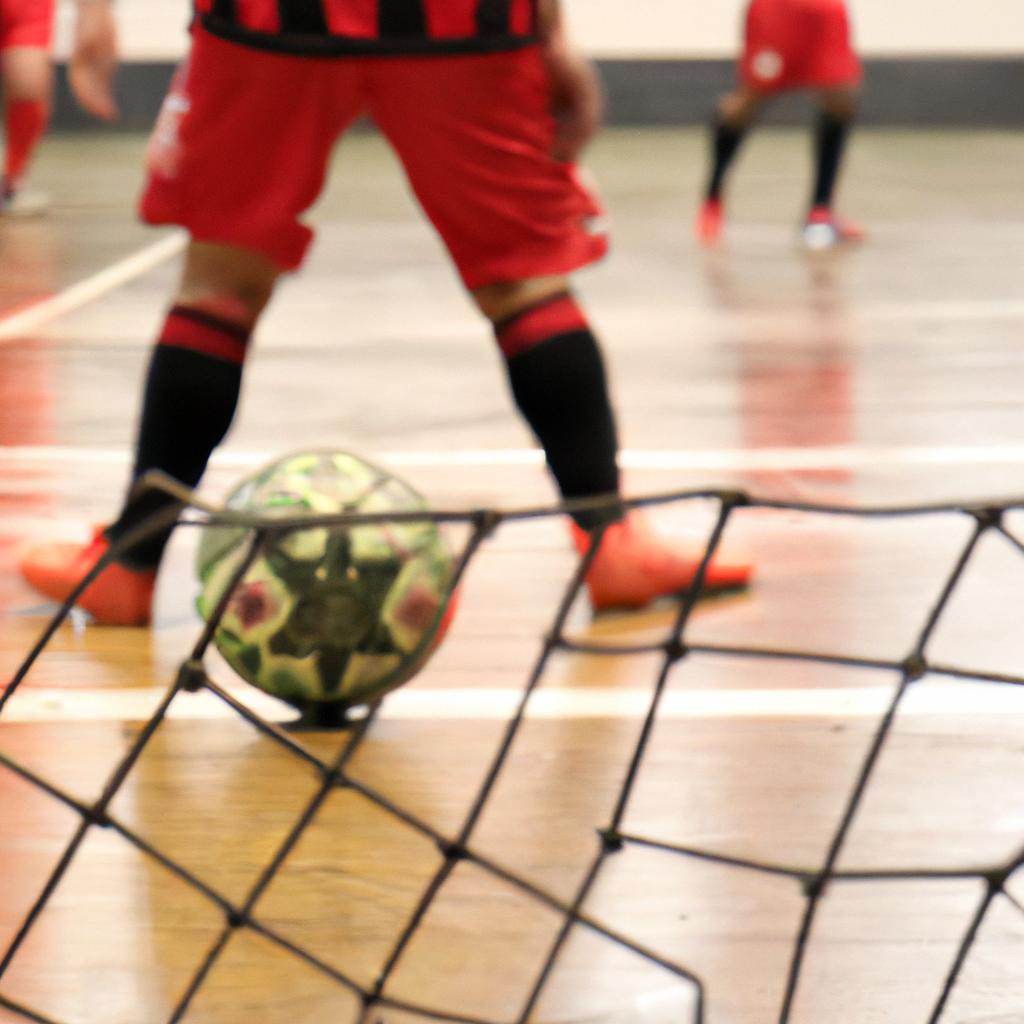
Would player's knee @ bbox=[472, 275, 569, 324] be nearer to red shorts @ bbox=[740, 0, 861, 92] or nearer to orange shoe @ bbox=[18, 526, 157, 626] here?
orange shoe @ bbox=[18, 526, 157, 626]

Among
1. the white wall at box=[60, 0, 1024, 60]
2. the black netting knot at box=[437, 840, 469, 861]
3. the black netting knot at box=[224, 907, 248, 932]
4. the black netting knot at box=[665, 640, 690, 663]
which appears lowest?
the white wall at box=[60, 0, 1024, 60]

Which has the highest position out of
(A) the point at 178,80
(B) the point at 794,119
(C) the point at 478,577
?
(A) the point at 178,80

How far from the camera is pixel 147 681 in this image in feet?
6.77

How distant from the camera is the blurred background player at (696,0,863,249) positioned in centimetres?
629

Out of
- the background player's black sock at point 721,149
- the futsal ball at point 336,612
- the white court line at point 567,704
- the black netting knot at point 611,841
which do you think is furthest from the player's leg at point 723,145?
the black netting knot at point 611,841

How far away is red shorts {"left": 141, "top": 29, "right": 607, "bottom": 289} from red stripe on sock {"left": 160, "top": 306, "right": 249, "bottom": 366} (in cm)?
9

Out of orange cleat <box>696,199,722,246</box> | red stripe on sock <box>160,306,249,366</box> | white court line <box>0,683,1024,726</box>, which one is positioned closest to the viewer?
white court line <box>0,683,1024,726</box>

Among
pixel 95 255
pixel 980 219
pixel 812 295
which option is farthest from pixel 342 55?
pixel 980 219

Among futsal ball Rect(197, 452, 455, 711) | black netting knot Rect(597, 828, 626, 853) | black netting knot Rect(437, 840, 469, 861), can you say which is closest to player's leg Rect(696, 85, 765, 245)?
futsal ball Rect(197, 452, 455, 711)

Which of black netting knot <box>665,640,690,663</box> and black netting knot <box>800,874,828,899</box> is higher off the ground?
black netting knot <box>665,640,690,663</box>

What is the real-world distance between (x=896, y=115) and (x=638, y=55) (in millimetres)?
1482

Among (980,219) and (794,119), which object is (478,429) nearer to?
(980,219)

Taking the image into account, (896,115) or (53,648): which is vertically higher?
(53,648)

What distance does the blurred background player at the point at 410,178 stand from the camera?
6.81 ft
